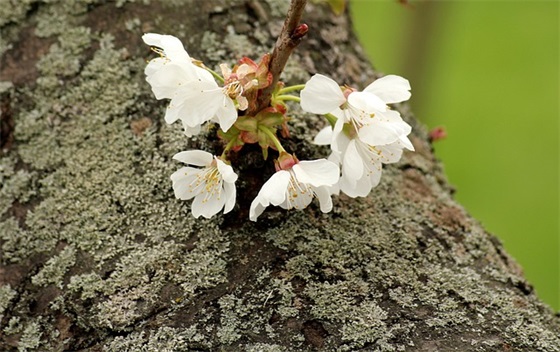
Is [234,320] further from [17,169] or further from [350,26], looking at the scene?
[350,26]

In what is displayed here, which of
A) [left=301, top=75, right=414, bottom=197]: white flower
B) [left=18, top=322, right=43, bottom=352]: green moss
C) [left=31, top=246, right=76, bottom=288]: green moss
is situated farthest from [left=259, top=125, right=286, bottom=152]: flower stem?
[left=18, top=322, right=43, bottom=352]: green moss

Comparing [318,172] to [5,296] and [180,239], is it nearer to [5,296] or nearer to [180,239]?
[180,239]

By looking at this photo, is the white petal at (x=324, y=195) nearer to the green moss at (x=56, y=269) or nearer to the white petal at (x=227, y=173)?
the white petal at (x=227, y=173)

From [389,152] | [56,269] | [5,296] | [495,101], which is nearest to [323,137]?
[389,152]

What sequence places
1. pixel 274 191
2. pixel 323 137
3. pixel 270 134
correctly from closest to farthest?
pixel 274 191 → pixel 270 134 → pixel 323 137

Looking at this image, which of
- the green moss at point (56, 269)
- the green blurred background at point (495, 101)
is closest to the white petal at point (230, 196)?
the green moss at point (56, 269)

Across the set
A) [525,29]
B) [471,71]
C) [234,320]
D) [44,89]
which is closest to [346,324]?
[234,320]

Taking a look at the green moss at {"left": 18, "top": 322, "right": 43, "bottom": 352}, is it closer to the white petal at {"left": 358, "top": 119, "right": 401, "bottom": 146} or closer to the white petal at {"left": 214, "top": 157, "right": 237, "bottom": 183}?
the white petal at {"left": 214, "top": 157, "right": 237, "bottom": 183}
